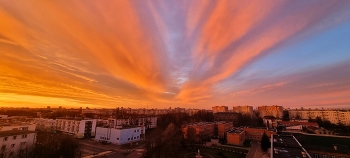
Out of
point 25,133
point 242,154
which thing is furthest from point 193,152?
point 25,133

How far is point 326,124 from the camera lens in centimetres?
7506

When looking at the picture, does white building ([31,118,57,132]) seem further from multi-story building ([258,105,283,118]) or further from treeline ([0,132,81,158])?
multi-story building ([258,105,283,118])

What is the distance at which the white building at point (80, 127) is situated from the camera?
184 ft

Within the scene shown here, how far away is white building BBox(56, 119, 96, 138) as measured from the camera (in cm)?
5609

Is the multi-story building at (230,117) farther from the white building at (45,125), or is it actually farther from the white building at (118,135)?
the white building at (45,125)

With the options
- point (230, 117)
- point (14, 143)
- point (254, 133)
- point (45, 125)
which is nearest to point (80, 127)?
point (45, 125)

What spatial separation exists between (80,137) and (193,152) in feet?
124

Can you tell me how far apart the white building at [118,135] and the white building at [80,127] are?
7350mm

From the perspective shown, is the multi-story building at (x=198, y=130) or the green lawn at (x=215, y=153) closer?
the green lawn at (x=215, y=153)

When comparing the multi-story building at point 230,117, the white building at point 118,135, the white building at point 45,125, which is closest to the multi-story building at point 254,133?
the multi-story building at point 230,117

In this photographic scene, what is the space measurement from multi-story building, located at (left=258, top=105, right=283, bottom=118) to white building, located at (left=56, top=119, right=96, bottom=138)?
12180 cm

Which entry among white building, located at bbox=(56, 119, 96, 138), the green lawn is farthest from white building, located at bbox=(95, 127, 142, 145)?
the green lawn

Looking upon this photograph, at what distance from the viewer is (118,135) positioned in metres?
47.8

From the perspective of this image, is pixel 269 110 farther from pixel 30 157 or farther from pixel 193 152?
pixel 30 157
